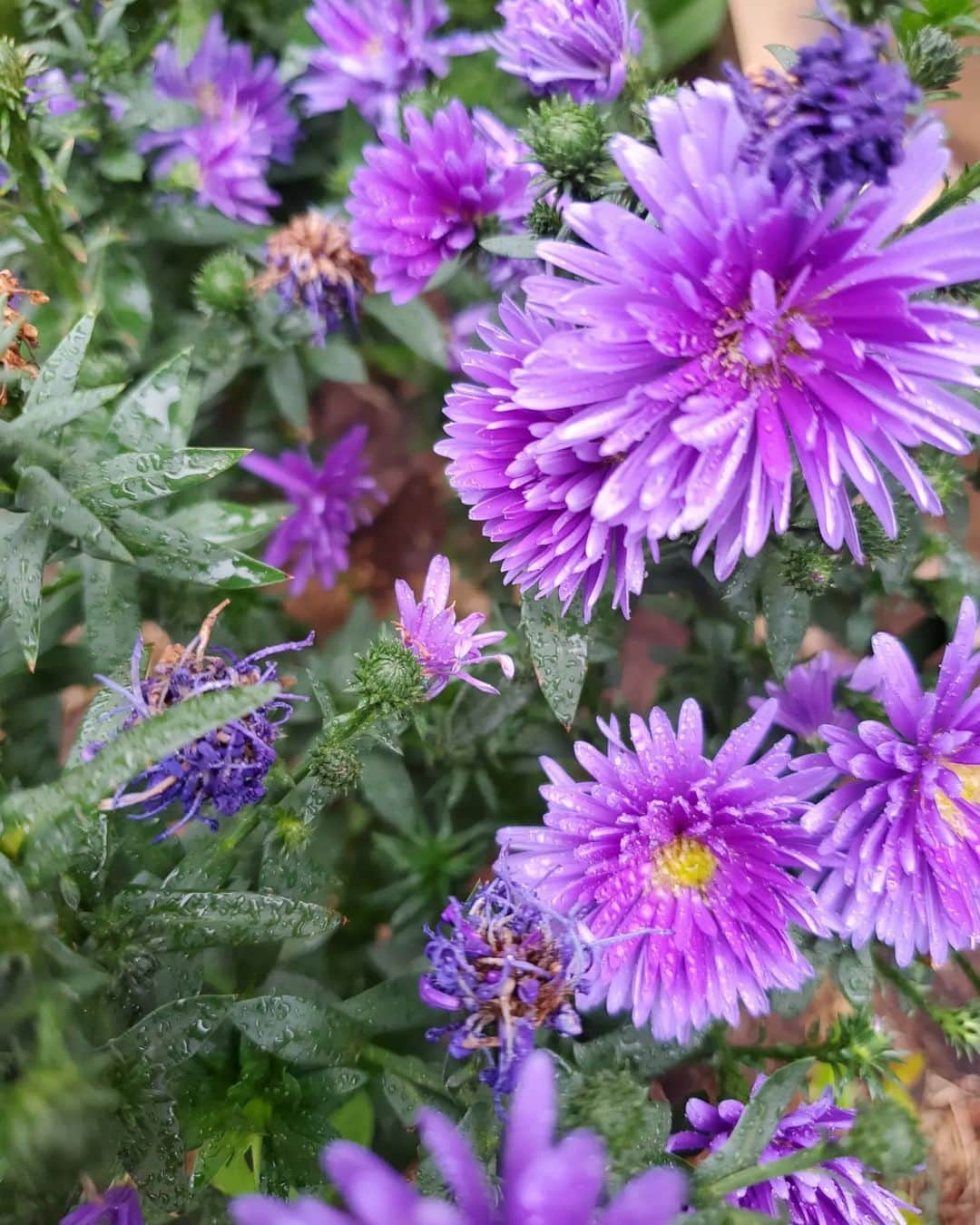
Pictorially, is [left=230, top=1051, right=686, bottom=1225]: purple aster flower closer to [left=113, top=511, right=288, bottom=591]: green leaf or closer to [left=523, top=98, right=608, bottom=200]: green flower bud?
[left=113, top=511, right=288, bottom=591]: green leaf

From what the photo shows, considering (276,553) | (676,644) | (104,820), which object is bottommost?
(676,644)

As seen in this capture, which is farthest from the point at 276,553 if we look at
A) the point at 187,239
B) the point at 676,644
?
the point at 676,644

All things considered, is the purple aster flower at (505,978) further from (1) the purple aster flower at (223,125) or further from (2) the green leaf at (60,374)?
(1) the purple aster flower at (223,125)

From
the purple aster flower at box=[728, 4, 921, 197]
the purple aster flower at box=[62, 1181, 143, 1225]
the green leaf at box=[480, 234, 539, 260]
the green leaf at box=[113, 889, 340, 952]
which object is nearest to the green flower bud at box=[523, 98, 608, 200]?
the green leaf at box=[480, 234, 539, 260]

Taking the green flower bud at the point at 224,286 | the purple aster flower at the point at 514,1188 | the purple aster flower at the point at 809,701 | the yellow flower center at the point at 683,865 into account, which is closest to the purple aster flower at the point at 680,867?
the yellow flower center at the point at 683,865

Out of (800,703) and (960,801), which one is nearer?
(960,801)

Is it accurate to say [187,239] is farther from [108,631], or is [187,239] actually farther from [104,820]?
[104,820]
